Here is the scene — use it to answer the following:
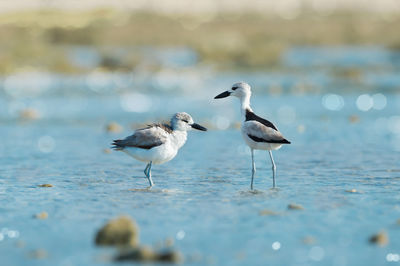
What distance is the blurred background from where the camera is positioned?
8.45 m

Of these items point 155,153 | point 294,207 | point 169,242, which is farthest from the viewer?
point 155,153

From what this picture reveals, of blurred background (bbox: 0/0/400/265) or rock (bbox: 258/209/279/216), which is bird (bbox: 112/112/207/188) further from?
rock (bbox: 258/209/279/216)

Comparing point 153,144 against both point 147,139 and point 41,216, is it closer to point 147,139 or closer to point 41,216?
point 147,139

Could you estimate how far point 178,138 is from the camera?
12.3 m

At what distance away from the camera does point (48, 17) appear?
76.3 metres

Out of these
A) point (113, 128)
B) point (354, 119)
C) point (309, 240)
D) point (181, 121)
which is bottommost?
point (309, 240)

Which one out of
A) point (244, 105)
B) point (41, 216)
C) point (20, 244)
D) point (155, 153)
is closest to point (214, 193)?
point (155, 153)

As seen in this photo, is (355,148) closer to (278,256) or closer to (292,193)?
(292,193)

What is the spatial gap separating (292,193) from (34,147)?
7.80 meters

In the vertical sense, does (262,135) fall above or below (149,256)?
above

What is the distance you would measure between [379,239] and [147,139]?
482 centimetres

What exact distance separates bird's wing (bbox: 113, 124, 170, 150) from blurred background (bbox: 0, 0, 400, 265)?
69 cm

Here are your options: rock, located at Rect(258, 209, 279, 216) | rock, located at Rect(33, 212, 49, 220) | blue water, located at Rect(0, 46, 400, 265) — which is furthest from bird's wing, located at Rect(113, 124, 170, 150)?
rock, located at Rect(258, 209, 279, 216)

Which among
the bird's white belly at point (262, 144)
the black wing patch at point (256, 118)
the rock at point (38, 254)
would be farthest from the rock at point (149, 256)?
the black wing patch at point (256, 118)
